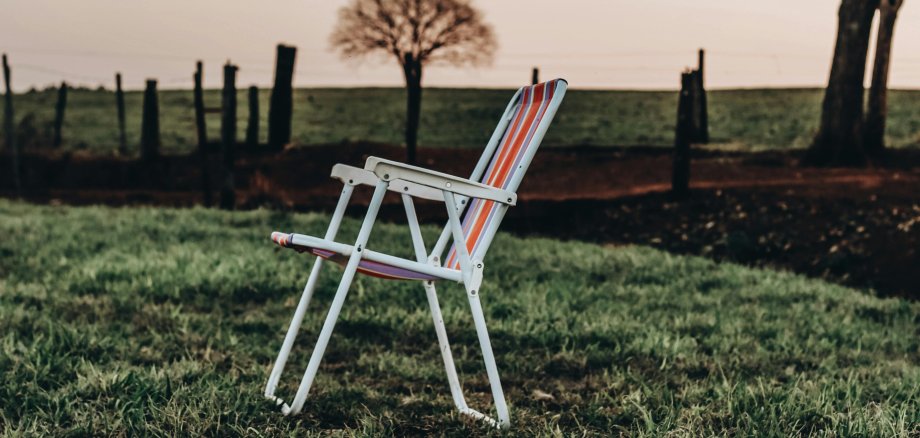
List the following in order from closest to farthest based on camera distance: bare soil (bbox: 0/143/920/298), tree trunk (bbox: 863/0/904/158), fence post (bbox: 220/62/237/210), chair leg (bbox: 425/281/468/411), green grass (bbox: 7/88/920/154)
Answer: chair leg (bbox: 425/281/468/411), bare soil (bbox: 0/143/920/298), fence post (bbox: 220/62/237/210), tree trunk (bbox: 863/0/904/158), green grass (bbox: 7/88/920/154)

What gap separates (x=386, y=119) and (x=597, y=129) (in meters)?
7.77

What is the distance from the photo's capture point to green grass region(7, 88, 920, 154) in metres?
21.5

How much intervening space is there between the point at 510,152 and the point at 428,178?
0.68 metres

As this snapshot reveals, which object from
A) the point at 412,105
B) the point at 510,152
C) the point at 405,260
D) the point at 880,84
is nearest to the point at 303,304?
the point at 405,260

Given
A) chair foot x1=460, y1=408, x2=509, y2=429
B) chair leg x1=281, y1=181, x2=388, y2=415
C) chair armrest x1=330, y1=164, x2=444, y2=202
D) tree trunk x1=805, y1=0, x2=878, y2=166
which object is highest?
tree trunk x1=805, y1=0, x2=878, y2=166

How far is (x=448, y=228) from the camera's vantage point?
3.41 m

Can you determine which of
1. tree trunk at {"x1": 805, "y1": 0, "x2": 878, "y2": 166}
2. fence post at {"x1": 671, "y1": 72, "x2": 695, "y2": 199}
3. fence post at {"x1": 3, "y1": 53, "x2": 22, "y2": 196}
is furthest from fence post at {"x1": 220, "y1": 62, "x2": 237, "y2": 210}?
tree trunk at {"x1": 805, "y1": 0, "x2": 878, "y2": 166}

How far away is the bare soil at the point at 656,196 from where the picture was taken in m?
8.88

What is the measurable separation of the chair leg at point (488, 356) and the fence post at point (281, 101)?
12.9 m

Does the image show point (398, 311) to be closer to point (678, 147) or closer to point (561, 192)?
point (678, 147)

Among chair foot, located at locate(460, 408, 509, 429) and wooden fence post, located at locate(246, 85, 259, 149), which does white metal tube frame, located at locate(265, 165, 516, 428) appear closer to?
chair foot, located at locate(460, 408, 509, 429)

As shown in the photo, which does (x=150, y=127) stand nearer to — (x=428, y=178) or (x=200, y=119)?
(x=200, y=119)

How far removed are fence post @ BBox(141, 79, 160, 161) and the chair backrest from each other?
46.5 ft

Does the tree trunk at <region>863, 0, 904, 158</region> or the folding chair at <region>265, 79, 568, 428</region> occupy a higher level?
the tree trunk at <region>863, 0, 904, 158</region>
